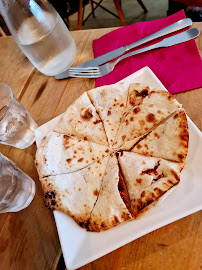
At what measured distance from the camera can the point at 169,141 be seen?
76 cm

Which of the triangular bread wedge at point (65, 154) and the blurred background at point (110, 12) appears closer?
the triangular bread wedge at point (65, 154)

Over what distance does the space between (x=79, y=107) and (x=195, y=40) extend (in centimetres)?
69

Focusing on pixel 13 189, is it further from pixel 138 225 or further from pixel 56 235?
pixel 138 225

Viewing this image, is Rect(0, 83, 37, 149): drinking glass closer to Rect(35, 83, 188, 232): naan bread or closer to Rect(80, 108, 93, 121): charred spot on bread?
Rect(35, 83, 188, 232): naan bread

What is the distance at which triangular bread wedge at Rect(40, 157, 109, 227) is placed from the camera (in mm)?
769

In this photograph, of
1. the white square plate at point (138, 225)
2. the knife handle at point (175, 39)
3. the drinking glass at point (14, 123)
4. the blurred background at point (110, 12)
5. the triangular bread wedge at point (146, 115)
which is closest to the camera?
the white square plate at point (138, 225)

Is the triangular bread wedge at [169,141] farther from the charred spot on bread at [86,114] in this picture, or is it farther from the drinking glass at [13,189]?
the drinking glass at [13,189]

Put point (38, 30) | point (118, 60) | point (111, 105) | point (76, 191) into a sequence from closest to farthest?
point (76, 191), point (111, 105), point (38, 30), point (118, 60)

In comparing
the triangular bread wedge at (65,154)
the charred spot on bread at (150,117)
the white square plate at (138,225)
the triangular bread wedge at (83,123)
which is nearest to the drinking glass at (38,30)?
the triangular bread wedge at (83,123)

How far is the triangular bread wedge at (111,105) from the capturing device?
0.92 metres

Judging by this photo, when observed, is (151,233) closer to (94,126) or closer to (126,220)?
(126,220)

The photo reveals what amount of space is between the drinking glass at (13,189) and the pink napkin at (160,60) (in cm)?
60

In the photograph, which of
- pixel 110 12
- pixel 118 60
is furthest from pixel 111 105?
pixel 110 12

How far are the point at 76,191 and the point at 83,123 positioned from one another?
294mm
